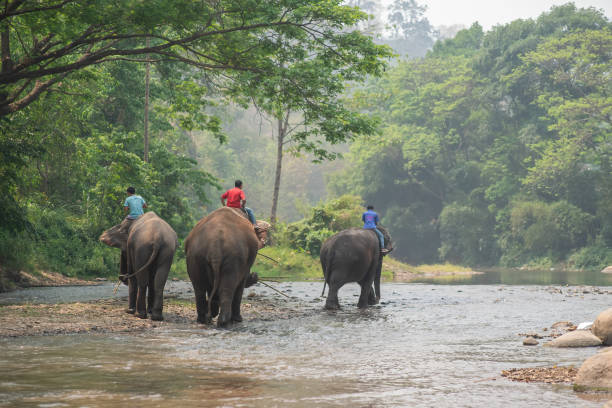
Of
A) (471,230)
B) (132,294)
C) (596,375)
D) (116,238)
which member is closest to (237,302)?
(132,294)

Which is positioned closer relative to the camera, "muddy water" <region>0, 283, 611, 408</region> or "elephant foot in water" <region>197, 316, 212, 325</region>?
"muddy water" <region>0, 283, 611, 408</region>

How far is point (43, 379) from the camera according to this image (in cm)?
701

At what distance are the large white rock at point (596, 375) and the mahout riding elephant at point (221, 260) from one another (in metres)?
5.88

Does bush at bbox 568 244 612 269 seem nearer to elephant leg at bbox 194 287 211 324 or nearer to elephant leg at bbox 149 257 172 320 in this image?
elephant leg at bbox 194 287 211 324

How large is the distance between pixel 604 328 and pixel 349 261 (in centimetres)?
663

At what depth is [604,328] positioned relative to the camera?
9.65 meters

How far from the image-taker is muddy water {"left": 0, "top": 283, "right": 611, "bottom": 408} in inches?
247

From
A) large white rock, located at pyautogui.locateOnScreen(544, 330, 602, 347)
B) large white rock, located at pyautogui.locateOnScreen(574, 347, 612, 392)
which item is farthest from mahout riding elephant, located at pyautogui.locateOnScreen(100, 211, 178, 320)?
large white rock, located at pyautogui.locateOnScreen(574, 347, 612, 392)

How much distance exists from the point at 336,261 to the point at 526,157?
41806 millimetres

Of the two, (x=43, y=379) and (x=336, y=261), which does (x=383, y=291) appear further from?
(x=43, y=379)

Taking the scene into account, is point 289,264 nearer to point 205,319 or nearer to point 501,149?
point 205,319

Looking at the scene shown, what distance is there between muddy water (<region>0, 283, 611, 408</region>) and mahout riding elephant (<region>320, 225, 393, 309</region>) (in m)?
1.85

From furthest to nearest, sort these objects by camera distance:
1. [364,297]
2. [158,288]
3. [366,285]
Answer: [366,285] < [364,297] < [158,288]

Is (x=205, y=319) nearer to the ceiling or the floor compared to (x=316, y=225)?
nearer to the floor
